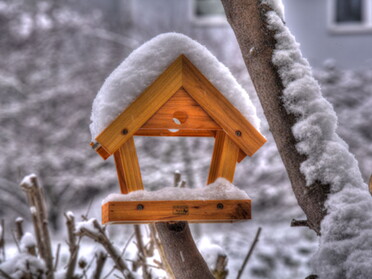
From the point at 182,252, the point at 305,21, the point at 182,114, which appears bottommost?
the point at 182,252

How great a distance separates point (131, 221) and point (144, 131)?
16.1 inches

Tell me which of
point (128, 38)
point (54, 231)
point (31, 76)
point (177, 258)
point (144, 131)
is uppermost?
point (128, 38)

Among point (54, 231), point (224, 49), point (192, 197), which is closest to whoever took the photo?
point (192, 197)

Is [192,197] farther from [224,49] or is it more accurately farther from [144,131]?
[224,49]

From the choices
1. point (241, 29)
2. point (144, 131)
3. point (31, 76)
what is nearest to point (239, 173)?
point (31, 76)

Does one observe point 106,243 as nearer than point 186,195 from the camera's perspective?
No

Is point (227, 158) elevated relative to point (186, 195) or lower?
elevated

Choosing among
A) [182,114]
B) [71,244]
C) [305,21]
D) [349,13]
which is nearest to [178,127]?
[182,114]

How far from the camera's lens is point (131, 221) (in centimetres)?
151

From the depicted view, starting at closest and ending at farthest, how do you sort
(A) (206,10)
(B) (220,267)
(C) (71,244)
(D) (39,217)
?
(B) (220,267), (C) (71,244), (D) (39,217), (A) (206,10)

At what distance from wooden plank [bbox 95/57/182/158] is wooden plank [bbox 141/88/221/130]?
0.04m

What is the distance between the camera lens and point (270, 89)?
4.36 feet

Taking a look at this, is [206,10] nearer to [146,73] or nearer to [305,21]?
[305,21]

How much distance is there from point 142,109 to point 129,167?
0.19 metres
